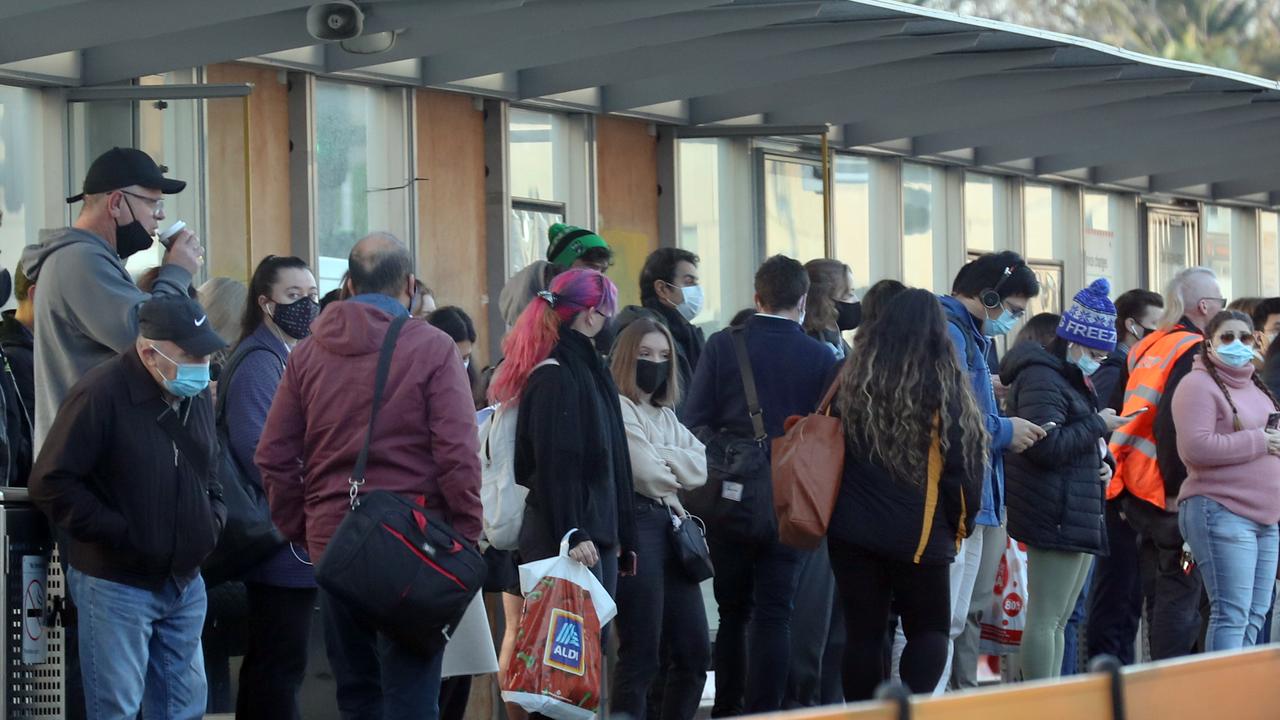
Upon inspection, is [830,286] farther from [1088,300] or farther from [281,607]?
[281,607]

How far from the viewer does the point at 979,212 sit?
1698cm

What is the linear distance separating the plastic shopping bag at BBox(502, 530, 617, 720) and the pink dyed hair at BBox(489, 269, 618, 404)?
1.99ft

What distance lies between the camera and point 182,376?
5820mm

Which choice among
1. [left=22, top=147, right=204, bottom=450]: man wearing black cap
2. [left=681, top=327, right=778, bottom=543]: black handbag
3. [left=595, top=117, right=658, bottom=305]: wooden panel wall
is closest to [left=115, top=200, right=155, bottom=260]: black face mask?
[left=22, top=147, right=204, bottom=450]: man wearing black cap

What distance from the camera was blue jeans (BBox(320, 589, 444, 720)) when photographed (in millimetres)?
5820

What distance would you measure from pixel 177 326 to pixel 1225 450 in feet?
15.7

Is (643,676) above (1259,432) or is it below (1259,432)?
below

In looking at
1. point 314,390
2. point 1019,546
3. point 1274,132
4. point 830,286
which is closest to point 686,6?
point 830,286

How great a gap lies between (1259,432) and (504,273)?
5.35m

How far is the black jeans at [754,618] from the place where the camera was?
7.51 m

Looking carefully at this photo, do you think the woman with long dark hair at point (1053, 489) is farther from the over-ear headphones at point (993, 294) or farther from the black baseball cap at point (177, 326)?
the black baseball cap at point (177, 326)

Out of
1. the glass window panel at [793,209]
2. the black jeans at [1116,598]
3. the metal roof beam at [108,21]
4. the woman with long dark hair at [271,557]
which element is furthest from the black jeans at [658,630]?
the glass window panel at [793,209]

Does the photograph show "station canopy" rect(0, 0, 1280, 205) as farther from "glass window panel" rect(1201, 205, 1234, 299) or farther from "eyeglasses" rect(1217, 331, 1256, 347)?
"glass window panel" rect(1201, 205, 1234, 299)

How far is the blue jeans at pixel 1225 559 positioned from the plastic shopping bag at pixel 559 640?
3197 mm
